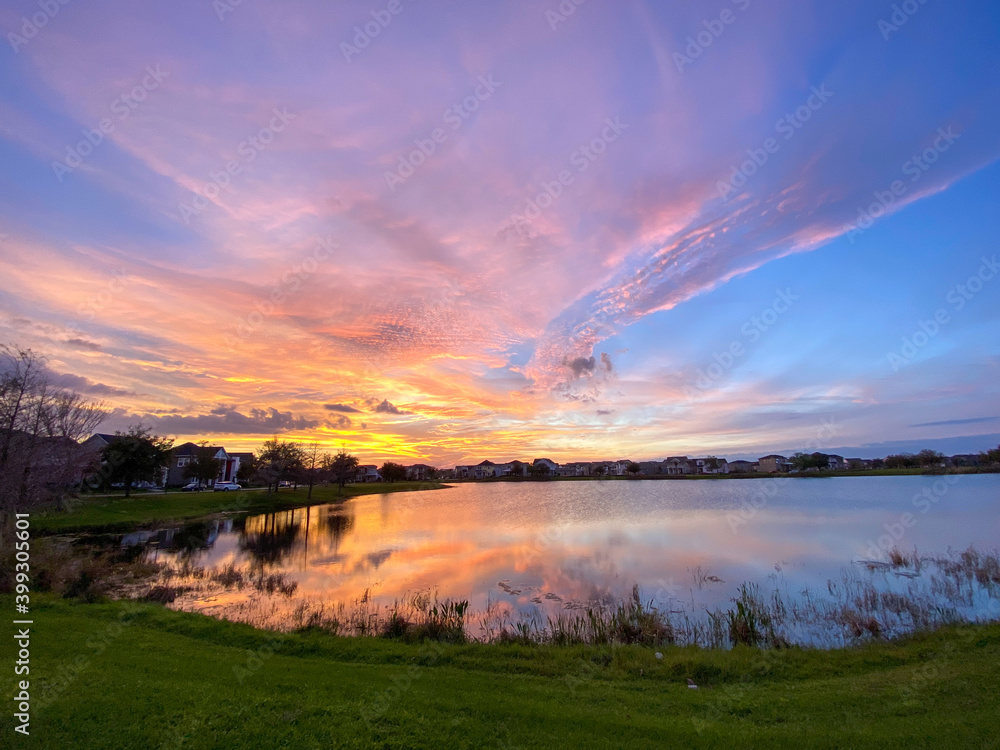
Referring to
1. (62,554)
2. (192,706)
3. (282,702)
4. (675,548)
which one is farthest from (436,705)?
(62,554)

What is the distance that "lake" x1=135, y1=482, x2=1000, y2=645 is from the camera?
18.1 m

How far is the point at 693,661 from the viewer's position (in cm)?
1141

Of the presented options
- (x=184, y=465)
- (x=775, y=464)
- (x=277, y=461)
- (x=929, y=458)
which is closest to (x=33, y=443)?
(x=277, y=461)

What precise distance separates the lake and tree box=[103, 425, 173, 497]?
622 inches

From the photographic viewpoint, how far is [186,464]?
290ft

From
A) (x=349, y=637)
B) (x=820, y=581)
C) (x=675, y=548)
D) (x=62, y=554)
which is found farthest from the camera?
(x=675, y=548)

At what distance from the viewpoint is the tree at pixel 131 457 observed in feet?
161

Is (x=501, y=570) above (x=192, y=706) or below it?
below

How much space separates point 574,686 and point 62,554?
27.7 m

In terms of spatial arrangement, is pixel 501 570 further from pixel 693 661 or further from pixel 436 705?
pixel 436 705

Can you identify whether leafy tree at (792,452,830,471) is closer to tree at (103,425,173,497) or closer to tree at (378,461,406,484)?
tree at (378,461,406,484)

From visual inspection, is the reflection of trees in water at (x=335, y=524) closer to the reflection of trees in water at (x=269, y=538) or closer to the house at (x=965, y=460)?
the reflection of trees in water at (x=269, y=538)

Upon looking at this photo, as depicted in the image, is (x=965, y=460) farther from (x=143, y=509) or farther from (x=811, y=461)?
(x=143, y=509)

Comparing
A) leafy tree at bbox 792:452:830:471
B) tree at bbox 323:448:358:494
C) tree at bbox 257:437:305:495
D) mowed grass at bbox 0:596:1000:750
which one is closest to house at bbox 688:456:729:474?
leafy tree at bbox 792:452:830:471
